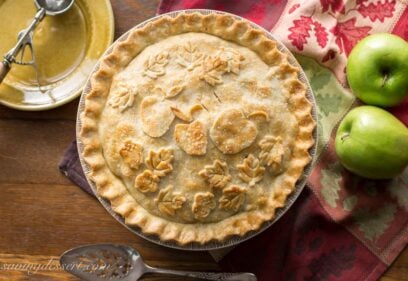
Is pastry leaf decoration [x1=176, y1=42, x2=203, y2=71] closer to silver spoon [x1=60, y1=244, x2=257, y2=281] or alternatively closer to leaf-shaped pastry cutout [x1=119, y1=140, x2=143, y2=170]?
leaf-shaped pastry cutout [x1=119, y1=140, x2=143, y2=170]

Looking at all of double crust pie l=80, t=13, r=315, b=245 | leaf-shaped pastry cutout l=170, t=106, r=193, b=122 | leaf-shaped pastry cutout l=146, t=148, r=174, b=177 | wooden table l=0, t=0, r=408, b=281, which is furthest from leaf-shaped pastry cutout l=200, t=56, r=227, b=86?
wooden table l=0, t=0, r=408, b=281

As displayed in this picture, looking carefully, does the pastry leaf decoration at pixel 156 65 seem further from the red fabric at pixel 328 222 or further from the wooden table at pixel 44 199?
the red fabric at pixel 328 222

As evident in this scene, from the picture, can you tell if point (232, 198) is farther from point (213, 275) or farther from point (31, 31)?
point (31, 31)


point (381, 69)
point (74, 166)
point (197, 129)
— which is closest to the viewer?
point (197, 129)

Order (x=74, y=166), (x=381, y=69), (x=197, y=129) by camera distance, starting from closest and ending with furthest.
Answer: (x=197, y=129) < (x=381, y=69) < (x=74, y=166)

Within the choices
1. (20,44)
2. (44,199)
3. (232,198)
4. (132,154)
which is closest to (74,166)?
(44,199)
